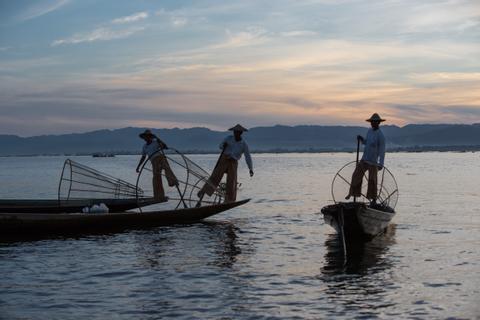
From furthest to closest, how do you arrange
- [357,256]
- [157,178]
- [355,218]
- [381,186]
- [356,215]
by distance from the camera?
[157,178], [381,186], [355,218], [356,215], [357,256]

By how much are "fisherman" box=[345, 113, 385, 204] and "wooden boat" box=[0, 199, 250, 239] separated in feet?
15.0

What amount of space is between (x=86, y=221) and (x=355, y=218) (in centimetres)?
725

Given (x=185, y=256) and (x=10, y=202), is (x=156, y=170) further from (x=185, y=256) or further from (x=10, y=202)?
(x=185, y=256)

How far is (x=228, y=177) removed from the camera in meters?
19.5

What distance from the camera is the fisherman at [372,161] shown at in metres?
15.5

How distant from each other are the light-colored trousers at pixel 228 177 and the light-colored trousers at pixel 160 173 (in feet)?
3.56

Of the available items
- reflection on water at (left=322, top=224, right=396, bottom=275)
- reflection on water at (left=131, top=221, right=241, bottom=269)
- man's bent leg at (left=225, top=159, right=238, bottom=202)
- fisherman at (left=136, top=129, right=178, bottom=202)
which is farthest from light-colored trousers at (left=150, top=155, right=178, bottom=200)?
reflection on water at (left=322, top=224, right=396, bottom=275)

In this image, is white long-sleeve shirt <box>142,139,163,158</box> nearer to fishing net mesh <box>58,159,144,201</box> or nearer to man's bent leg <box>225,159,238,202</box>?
fishing net mesh <box>58,159,144,201</box>

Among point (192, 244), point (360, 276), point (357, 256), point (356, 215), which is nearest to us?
point (360, 276)

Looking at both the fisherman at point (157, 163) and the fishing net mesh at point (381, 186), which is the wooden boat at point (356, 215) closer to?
the fishing net mesh at point (381, 186)

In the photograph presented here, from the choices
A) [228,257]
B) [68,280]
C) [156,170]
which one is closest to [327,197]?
[156,170]

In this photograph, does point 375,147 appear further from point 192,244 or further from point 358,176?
point 192,244

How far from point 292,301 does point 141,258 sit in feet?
15.7

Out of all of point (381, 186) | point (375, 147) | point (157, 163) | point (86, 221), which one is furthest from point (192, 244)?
point (381, 186)
